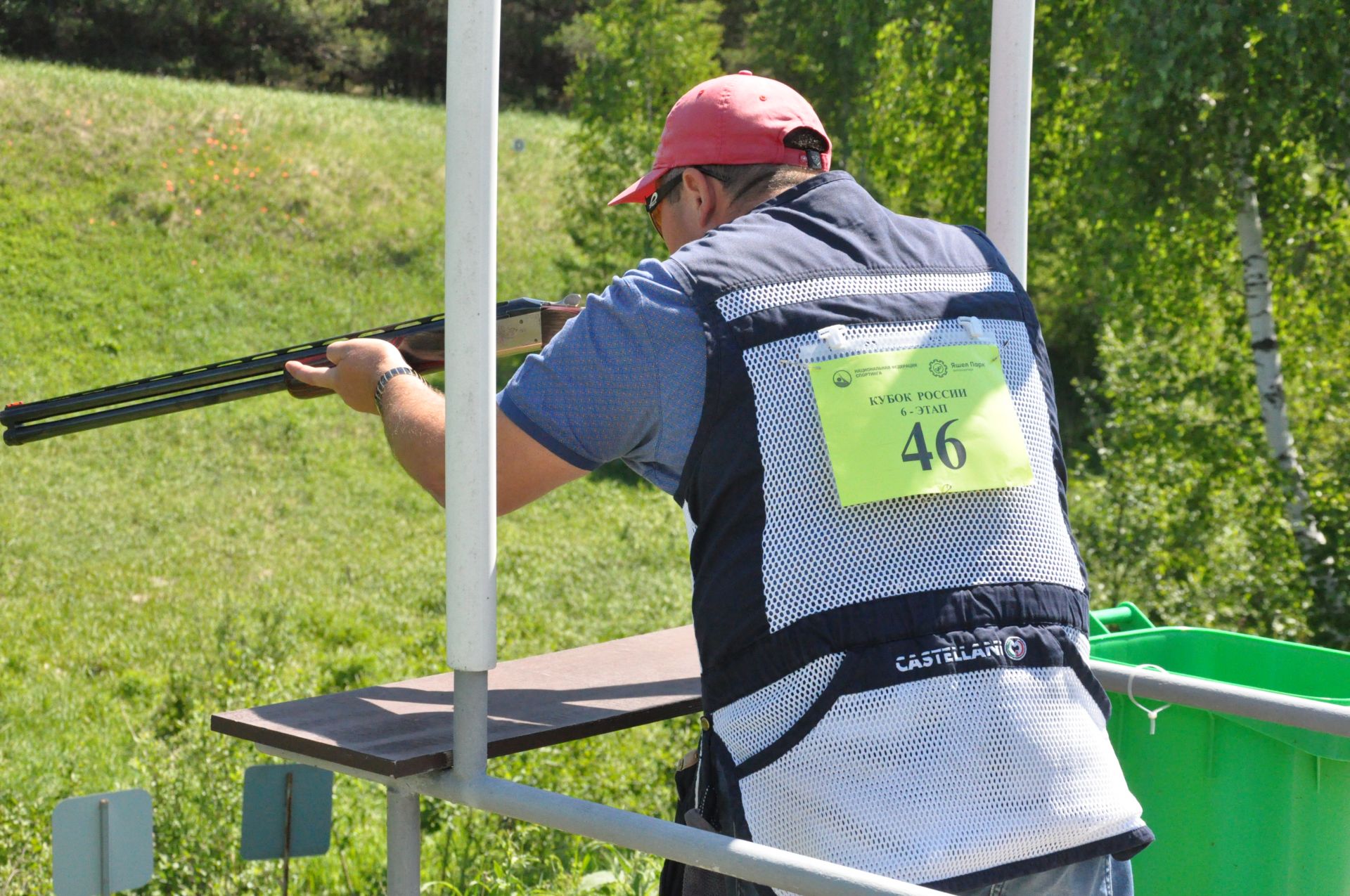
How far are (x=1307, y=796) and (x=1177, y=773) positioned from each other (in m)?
0.20

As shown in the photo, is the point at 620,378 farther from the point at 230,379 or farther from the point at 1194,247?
the point at 1194,247

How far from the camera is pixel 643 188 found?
188 cm

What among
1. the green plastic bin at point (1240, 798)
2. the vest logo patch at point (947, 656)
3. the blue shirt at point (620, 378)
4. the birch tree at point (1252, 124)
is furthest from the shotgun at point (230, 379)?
the birch tree at point (1252, 124)

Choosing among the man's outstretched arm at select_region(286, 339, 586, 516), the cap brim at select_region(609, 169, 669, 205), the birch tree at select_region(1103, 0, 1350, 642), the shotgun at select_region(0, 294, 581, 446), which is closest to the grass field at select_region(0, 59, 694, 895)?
the shotgun at select_region(0, 294, 581, 446)

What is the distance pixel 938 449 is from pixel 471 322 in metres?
0.53

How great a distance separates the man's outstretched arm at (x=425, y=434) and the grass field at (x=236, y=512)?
2.04m

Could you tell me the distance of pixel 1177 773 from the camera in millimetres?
2135

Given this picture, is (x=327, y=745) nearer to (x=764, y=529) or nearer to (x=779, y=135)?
(x=764, y=529)

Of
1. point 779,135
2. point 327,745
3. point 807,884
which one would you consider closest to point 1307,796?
point 807,884

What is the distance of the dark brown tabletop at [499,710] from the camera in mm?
1579

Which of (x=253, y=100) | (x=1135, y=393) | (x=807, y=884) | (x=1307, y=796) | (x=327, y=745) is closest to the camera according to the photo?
(x=807, y=884)

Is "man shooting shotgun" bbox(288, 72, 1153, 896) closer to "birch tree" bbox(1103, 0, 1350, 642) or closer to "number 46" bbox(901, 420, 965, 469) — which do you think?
"number 46" bbox(901, 420, 965, 469)

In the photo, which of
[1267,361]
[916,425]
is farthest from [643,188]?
[1267,361]

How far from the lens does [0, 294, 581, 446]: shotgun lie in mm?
2295
